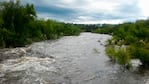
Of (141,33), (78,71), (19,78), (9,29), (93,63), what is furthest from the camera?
(9,29)

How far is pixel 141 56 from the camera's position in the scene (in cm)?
2745

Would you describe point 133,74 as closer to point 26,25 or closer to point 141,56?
point 141,56

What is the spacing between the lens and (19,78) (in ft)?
75.8

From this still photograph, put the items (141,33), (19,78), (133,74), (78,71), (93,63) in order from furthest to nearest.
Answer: (141,33) < (93,63) < (78,71) < (133,74) < (19,78)

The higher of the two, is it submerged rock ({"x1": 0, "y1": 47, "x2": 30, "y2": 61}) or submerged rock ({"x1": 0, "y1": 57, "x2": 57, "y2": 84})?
submerged rock ({"x1": 0, "y1": 57, "x2": 57, "y2": 84})

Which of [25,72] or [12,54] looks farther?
[12,54]

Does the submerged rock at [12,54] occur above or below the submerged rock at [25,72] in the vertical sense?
below

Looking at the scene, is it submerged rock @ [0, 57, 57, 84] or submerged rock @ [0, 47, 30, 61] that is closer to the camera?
submerged rock @ [0, 57, 57, 84]

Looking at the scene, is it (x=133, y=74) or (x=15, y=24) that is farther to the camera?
(x=15, y=24)

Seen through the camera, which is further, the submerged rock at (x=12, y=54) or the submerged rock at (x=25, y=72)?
the submerged rock at (x=12, y=54)

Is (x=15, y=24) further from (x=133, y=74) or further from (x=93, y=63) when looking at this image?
(x=133, y=74)

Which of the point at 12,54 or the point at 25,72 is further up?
the point at 25,72

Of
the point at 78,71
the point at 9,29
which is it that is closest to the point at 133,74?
the point at 78,71

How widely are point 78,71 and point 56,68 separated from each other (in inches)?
102
